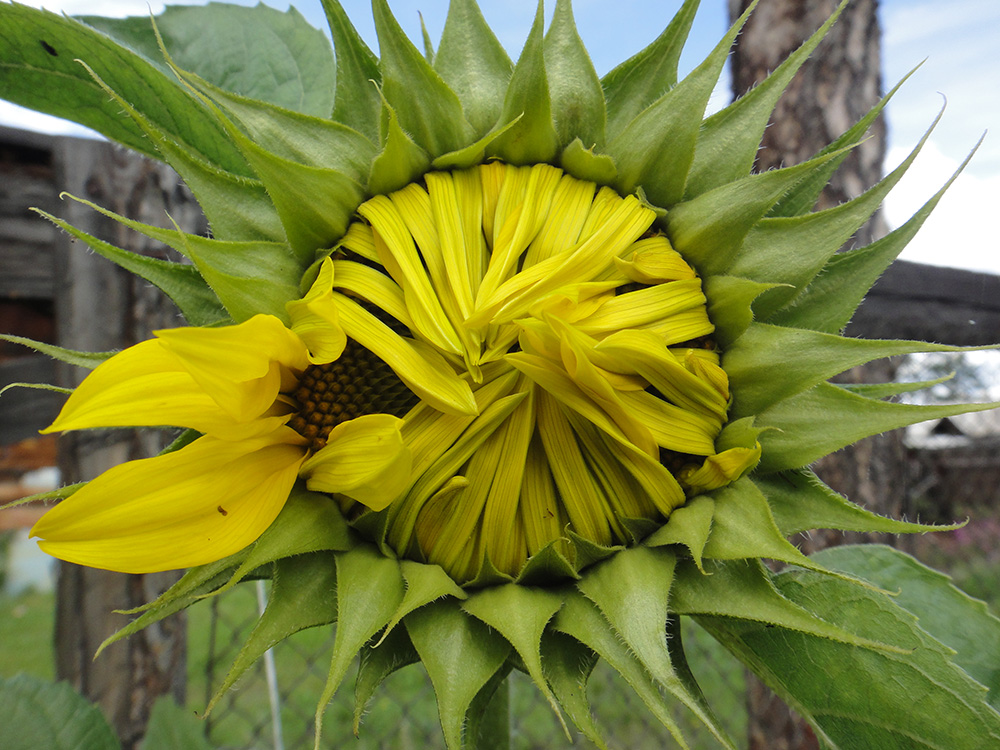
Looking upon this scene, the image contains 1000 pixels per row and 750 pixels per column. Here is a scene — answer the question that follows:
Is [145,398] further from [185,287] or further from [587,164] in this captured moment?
[587,164]

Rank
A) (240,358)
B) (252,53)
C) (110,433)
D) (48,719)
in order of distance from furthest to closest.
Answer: (110,433) → (252,53) → (48,719) → (240,358)

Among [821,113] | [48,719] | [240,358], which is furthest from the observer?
[821,113]

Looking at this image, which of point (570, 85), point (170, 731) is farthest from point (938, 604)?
point (170, 731)

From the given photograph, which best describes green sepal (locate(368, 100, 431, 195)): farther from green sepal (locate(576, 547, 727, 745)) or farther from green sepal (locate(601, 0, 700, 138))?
green sepal (locate(576, 547, 727, 745))

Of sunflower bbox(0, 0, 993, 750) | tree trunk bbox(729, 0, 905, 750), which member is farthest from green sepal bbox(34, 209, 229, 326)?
tree trunk bbox(729, 0, 905, 750)

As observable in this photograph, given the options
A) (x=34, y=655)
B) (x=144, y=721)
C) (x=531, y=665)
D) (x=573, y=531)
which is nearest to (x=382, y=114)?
(x=573, y=531)

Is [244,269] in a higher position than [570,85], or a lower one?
lower

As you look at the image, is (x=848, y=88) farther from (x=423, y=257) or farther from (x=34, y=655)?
(x=34, y=655)
